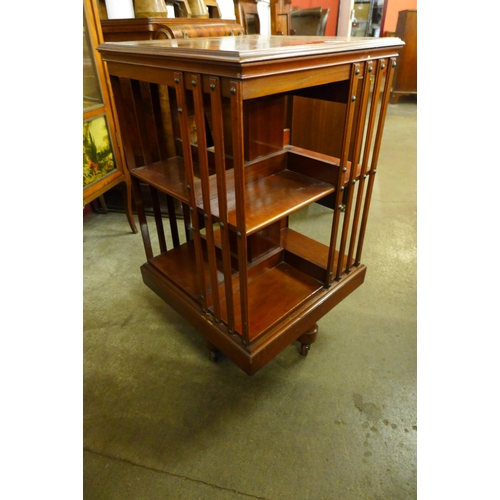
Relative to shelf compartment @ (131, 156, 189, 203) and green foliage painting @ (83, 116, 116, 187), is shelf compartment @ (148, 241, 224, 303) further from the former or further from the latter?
green foliage painting @ (83, 116, 116, 187)

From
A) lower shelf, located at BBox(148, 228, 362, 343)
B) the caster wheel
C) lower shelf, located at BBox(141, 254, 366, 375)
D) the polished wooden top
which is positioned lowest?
the caster wheel

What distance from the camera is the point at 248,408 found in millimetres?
1238

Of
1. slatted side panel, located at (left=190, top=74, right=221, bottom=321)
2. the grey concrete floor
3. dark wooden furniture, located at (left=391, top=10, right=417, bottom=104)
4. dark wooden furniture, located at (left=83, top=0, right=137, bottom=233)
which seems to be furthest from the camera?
dark wooden furniture, located at (left=391, top=10, right=417, bottom=104)

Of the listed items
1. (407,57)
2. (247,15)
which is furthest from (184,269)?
(407,57)

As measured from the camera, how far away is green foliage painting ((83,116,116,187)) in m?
1.78

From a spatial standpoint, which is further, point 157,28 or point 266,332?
point 157,28

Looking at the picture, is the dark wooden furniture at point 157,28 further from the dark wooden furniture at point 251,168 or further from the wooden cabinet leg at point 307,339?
the wooden cabinet leg at point 307,339

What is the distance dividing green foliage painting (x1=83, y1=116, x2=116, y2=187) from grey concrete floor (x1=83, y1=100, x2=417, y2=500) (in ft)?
1.90

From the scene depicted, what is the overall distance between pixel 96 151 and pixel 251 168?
1.15 m

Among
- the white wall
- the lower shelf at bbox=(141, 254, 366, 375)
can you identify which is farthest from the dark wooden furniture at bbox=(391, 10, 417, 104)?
the lower shelf at bbox=(141, 254, 366, 375)

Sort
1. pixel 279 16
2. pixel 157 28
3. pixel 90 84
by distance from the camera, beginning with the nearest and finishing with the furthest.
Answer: pixel 157 28 → pixel 90 84 → pixel 279 16

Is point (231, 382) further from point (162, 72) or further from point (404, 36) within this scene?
point (404, 36)

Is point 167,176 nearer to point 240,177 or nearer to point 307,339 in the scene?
point 240,177

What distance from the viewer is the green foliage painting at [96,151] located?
5.84 ft
